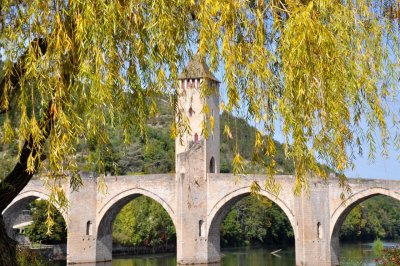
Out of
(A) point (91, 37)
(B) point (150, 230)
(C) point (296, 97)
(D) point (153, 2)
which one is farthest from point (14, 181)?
(B) point (150, 230)

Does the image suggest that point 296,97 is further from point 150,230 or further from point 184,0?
point 150,230

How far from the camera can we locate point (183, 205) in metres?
25.6

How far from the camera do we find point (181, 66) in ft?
17.4

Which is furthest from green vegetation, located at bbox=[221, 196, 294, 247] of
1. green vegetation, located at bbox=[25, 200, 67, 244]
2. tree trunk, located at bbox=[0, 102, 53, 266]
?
tree trunk, located at bbox=[0, 102, 53, 266]

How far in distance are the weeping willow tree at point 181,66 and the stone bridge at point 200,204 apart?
1651 cm

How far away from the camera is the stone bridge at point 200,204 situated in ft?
76.5

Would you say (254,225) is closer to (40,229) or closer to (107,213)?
(107,213)

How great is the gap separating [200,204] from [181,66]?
20.7 m

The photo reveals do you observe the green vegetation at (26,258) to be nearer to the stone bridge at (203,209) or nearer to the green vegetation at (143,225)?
the stone bridge at (203,209)

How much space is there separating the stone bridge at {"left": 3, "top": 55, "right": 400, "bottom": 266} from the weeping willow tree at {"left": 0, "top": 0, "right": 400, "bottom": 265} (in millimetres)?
16510

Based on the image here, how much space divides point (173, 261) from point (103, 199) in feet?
15.3

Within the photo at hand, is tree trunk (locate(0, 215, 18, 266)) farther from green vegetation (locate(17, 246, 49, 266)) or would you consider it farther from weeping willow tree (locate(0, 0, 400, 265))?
green vegetation (locate(17, 246, 49, 266))

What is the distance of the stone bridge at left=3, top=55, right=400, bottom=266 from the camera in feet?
76.5

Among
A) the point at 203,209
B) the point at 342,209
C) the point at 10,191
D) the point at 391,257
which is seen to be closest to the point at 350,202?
the point at 342,209
